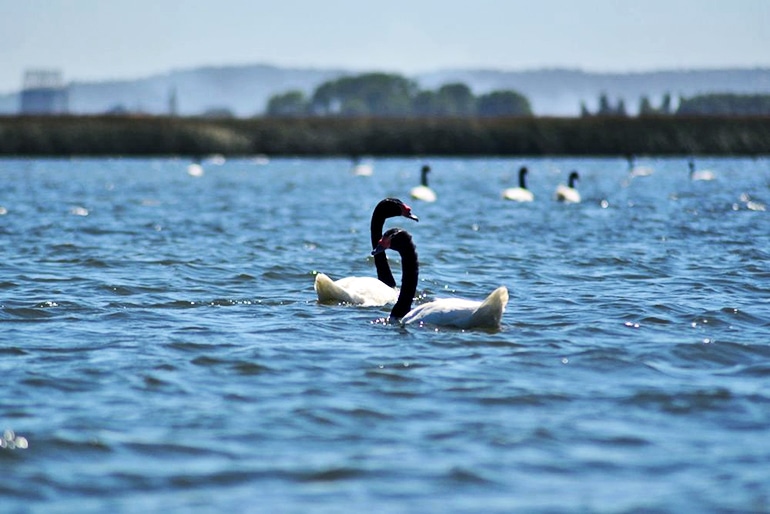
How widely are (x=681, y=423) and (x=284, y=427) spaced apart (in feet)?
9.21

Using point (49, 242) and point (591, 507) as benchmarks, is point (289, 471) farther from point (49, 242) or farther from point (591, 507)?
point (49, 242)

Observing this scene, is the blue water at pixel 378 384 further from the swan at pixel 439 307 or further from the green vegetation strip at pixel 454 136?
the green vegetation strip at pixel 454 136

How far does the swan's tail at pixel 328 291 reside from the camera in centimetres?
1439

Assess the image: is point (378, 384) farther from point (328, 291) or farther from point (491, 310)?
point (328, 291)

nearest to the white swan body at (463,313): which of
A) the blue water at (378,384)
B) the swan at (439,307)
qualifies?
the swan at (439,307)

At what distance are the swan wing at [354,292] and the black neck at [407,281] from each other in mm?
995

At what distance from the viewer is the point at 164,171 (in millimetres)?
67438

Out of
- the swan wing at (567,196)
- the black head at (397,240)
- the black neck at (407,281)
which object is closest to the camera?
the black neck at (407,281)

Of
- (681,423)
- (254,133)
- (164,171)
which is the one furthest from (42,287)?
(254,133)

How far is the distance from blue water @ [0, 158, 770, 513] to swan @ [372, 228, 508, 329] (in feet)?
0.80

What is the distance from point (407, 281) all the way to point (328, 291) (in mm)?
1381

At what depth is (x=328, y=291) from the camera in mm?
14500

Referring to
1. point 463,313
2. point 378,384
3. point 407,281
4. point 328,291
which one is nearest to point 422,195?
point 328,291

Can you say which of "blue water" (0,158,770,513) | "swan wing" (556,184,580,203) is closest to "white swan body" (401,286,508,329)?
"blue water" (0,158,770,513)
